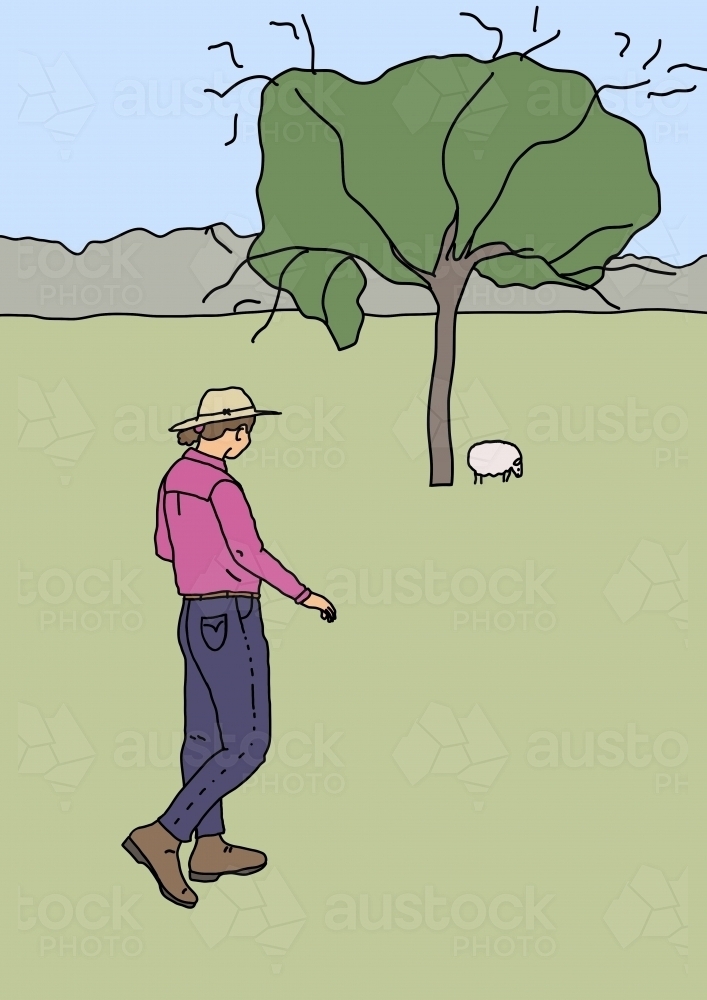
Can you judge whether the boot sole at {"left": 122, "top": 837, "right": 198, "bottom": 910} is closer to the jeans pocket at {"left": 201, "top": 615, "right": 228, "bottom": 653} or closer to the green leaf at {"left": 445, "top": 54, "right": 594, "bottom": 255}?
the jeans pocket at {"left": 201, "top": 615, "right": 228, "bottom": 653}

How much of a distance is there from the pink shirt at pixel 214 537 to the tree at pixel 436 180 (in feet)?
17.8

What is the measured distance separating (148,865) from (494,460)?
624cm

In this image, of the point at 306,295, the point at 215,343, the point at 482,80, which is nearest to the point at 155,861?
the point at 306,295

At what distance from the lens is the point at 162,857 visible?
7363 millimetres

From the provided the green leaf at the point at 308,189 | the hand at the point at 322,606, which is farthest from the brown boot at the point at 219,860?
the green leaf at the point at 308,189

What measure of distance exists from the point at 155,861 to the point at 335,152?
26.2 feet

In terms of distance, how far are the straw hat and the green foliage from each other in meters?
5.78

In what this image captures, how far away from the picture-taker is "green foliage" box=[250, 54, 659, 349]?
13.0 meters

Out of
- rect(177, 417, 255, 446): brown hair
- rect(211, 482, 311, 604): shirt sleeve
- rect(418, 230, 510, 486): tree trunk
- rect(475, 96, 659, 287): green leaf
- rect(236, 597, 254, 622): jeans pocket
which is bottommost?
rect(236, 597, 254, 622): jeans pocket

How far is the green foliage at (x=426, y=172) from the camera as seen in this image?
13.0m

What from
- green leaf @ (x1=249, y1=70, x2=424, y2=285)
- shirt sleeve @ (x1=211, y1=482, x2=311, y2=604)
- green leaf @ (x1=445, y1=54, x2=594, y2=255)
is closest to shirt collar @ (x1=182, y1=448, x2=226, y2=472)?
shirt sleeve @ (x1=211, y1=482, x2=311, y2=604)

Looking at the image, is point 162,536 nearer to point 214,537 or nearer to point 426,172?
point 214,537

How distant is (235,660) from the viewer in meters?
7.42

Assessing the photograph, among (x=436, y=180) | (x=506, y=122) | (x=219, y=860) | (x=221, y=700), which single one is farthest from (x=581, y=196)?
(x=219, y=860)
